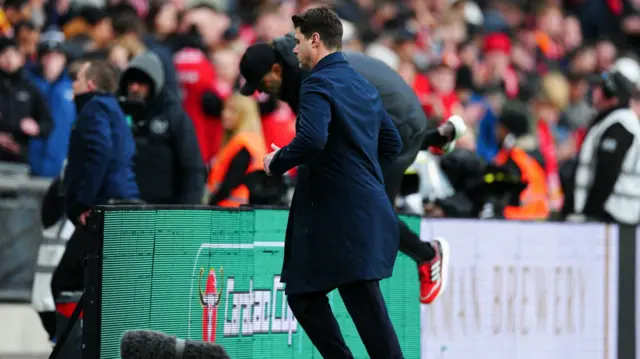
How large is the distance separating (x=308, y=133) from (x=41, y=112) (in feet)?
22.5

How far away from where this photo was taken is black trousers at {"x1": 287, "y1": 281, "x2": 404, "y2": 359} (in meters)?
7.41

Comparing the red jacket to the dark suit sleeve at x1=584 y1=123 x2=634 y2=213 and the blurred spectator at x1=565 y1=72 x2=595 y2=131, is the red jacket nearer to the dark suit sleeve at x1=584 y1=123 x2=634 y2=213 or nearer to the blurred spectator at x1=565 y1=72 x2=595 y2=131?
the dark suit sleeve at x1=584 y1=123 x2=634 y2=213

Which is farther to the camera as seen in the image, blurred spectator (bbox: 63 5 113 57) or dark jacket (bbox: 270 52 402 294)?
blurred spectator (bbox: 63 5 113 57)

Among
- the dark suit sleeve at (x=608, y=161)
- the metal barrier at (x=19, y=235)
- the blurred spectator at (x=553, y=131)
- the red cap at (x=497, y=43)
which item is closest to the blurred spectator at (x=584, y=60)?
the blurred spectator at (x=553, y=131)

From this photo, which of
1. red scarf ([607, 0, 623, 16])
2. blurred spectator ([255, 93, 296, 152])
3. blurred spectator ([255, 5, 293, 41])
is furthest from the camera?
red scarf ([607, 0, 623, 16])

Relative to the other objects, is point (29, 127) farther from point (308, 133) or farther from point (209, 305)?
point (308, 133)

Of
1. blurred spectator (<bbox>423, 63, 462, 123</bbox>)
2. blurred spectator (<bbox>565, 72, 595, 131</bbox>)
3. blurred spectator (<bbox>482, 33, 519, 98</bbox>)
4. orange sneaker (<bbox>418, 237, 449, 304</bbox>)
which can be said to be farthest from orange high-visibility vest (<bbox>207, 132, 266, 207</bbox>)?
blurred spectator (<bbox>565, 72, 595, 131</bbox>)

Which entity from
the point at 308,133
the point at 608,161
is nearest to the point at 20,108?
the point at 608,161

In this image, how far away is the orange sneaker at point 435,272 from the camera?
369 inches

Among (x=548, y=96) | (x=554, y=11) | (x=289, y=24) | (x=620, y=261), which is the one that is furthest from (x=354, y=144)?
(x=554, y=11)

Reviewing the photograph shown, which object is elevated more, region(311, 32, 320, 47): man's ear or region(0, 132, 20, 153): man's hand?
region(311, 32, 320, 47): man's ear

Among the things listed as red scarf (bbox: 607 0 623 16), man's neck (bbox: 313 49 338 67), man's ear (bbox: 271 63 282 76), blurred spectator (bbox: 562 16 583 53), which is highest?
red scarf (bbox: 607 0 623 16)

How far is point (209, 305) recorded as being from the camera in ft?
27.2

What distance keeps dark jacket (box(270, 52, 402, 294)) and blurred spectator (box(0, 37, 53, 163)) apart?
632cm
